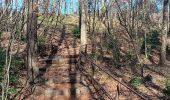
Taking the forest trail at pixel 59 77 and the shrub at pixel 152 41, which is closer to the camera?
the forest trail at pixel 59 77

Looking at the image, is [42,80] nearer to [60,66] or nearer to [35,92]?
[35,92]

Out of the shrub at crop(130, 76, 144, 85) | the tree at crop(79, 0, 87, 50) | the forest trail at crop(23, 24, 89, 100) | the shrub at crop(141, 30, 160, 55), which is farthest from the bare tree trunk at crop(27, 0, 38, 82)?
the shrub at crop(141, 30, 160, 55)

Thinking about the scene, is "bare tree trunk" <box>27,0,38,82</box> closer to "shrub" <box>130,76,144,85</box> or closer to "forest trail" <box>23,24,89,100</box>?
"forest trail" <box>23,24,89,100</box>

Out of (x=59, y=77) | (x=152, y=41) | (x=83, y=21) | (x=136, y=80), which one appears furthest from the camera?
(x=152, y=41)

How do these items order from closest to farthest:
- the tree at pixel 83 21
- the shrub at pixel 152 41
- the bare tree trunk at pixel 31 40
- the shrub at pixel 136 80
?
the bare tree trunk at pixel 31 40
the shrub at pixel 136 80
the tree at pixel 83 21
the shrub at pixel 152 41

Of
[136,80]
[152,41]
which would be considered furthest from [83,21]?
[152,41]

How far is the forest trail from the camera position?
1500 centimetres

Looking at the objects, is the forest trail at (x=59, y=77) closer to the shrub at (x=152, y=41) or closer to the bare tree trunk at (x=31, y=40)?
the bare tree trunk at (x=31, y=40)

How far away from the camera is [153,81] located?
747 inches

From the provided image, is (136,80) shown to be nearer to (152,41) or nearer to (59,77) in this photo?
(59,77)

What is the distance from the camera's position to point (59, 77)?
1756 cm

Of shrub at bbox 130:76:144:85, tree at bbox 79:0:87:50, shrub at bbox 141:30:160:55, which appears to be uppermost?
tree at bbox 79:0:87:50

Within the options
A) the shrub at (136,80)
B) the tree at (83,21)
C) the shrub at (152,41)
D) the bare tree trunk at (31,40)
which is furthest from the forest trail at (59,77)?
the shrub at (152,41)

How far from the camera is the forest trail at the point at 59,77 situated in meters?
15.0
